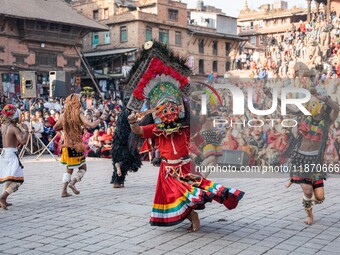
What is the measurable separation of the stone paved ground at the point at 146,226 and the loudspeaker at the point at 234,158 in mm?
812

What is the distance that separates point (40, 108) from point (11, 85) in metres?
8.40

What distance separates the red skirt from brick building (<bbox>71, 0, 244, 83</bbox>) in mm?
33796

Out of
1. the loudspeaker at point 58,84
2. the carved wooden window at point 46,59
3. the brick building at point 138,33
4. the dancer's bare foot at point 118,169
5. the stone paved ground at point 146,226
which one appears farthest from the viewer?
the brick building at point 138,33

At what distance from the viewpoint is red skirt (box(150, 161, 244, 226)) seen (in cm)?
634

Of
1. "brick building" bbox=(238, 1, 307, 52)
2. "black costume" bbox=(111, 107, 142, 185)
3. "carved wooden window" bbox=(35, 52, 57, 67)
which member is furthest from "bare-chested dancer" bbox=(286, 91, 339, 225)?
"brick building" bbox=(238, 1, 307, 52)

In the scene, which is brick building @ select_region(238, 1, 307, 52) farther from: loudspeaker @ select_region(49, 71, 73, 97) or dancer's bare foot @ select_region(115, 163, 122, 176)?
dancer's bare foot @ select_region(115, 163, 122, 176)

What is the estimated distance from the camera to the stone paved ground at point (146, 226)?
19.4 feet

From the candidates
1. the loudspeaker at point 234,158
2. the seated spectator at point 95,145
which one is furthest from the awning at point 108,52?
the loudspeaker at point 234,158

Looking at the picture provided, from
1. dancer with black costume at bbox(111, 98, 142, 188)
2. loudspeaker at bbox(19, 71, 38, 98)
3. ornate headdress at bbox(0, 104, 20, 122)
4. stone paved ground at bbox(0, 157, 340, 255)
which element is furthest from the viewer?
loudspeaker at bbox(19, 71, 38, 98)

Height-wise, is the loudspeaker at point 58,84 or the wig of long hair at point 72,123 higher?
the loudspeaker at point 58,84

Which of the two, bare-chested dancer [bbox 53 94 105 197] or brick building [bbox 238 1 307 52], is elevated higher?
brick building [bbox 238 1 307 52]

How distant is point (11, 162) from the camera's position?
8.53 m

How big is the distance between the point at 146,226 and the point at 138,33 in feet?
125

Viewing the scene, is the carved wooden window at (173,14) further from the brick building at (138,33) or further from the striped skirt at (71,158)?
the striped skirt at (71,158)
